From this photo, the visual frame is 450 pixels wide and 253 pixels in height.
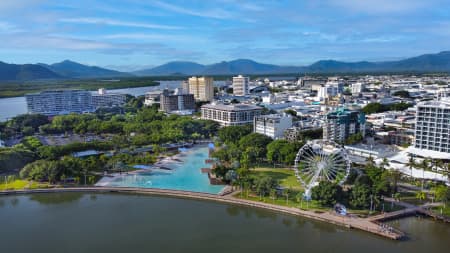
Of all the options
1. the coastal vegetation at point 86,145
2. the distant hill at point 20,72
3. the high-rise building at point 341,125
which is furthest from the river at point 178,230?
the distant hill at point 20,72

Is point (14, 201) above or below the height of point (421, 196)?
below

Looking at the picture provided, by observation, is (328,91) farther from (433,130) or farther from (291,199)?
(291,199)

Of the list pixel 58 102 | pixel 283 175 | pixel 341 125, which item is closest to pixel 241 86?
pixel 58 102

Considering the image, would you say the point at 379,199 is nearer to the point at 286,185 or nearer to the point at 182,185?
the point at 286,185

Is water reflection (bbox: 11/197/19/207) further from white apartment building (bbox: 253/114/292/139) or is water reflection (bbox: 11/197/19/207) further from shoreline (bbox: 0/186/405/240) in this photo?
white apartment building (bbox: 253/114/292/139)

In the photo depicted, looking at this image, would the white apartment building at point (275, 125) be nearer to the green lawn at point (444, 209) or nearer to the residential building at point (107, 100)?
the green lawn at point (444, 209)

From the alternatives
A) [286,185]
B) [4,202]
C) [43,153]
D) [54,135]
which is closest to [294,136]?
[286,185]

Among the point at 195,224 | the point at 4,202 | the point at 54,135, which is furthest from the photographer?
the point at 54,135
